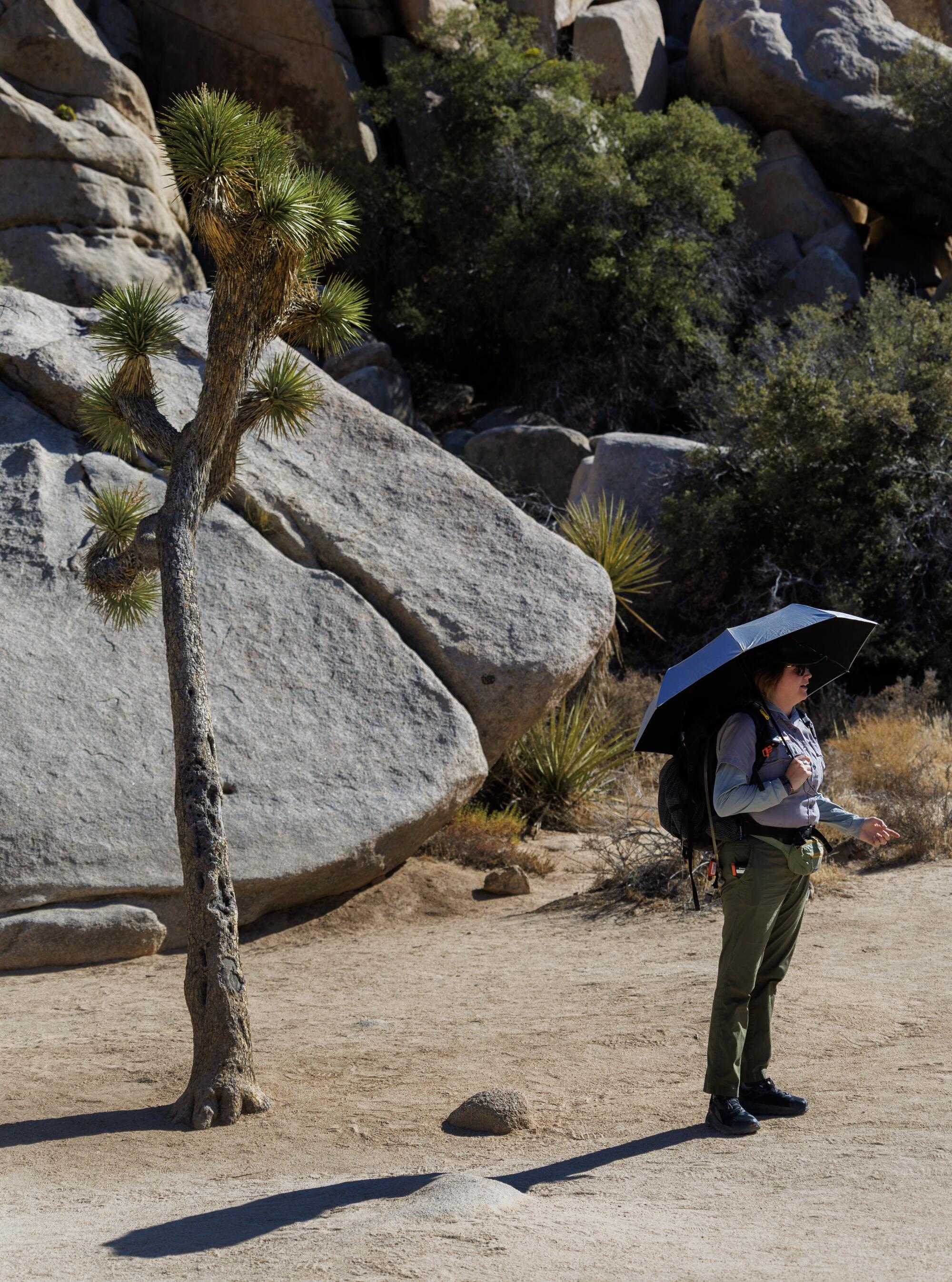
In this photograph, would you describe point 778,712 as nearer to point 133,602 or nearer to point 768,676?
point 768,676

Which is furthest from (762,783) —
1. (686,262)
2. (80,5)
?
(80,5)

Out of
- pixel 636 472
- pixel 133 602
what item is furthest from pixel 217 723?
pixel 636 472

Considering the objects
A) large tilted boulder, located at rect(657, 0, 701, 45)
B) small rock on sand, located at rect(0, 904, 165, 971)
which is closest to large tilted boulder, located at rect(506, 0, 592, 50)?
→ large tilted boulder, located at rect(657, 0, 701, 45)

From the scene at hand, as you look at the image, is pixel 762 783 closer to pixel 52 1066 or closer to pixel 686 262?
pixel 52 1066

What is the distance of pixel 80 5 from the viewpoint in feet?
69.5

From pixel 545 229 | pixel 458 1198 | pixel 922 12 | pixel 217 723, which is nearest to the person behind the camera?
pixel 458 1198

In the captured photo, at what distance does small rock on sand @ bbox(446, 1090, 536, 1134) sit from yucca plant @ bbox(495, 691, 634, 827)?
18.1ft

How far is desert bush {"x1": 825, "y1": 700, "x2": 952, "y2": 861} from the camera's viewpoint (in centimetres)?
831

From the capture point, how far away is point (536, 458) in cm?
1695

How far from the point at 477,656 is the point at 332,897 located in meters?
1.93

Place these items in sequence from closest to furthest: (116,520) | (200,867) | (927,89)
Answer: (200,867) → (116,520) → (927,89)

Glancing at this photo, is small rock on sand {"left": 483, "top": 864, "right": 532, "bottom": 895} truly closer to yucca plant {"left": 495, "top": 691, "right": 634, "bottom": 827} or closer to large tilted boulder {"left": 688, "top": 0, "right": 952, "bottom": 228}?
yucca plant {"left": 495, "top": 691, "right": 634, "bottom": 827}

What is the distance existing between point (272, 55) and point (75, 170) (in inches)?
204

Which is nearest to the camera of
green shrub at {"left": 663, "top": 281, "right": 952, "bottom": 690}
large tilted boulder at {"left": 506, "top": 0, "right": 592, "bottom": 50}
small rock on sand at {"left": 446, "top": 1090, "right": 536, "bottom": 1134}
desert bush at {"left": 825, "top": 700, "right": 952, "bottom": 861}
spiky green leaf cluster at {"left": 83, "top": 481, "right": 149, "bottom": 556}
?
small rock on sand at {"left": 446, "top": 1090, "right": 536, "bottom": 1134}
